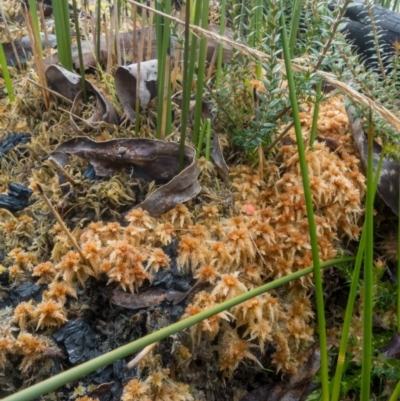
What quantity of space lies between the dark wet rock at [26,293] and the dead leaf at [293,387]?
0.45 m

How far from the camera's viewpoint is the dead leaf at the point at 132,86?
1025 millimetres

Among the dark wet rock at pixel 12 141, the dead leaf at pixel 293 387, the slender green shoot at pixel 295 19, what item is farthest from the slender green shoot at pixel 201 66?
the dead leaf at pixel 293 387

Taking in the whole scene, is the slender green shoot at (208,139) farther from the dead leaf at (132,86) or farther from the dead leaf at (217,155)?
the dead leaf at (132,86)

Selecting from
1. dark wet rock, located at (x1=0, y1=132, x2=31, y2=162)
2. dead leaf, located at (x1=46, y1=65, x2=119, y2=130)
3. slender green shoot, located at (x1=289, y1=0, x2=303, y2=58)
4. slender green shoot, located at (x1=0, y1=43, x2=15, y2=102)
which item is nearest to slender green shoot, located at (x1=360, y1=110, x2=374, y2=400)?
slender green shoot, located at (x1=289, y1=0, x2=303, y2=58)

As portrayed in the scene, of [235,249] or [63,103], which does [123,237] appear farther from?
[63,103]

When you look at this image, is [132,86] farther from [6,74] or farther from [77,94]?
[6,74]

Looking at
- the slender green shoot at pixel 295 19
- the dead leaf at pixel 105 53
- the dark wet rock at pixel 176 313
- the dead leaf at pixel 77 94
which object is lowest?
the dark wet rock at pixel 176 313

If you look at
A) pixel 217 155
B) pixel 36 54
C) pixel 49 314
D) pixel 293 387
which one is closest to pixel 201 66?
pixel 217 155

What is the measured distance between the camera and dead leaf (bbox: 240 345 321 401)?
0.83 meters

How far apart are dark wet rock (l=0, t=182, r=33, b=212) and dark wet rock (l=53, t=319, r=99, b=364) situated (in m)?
0.31

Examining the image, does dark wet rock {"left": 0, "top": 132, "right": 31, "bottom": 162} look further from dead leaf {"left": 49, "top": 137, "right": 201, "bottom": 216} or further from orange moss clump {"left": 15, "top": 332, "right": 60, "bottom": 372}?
orange moss clump {"left": 15, "top": 332, "right": 60, "bottom": 372}

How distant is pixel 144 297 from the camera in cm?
79

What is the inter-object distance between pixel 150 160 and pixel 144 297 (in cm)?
30

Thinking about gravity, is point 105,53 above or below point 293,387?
above
